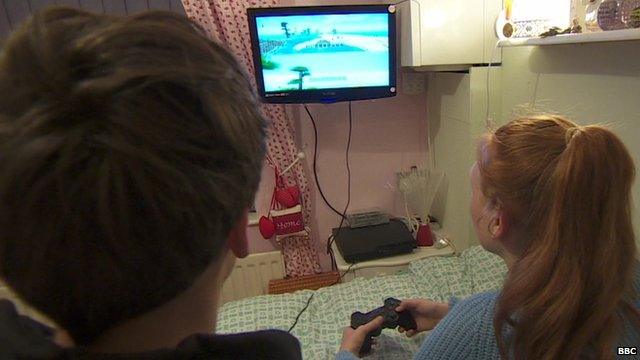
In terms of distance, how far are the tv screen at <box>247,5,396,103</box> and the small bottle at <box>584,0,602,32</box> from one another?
0.83 meters

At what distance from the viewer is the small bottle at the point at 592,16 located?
43.9 inches

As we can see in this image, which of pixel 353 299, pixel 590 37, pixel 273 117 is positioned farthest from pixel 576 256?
pixel 273 117

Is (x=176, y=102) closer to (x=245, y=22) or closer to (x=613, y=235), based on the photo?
(x=613, y=235)

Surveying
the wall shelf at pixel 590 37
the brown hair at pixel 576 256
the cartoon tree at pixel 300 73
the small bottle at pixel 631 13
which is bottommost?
the brown hair at pixel 576 256

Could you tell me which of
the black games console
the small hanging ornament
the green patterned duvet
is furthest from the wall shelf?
the small hanging ornament

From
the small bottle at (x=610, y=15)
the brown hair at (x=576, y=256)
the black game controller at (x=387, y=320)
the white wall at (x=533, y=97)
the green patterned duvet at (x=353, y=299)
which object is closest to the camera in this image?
the brown hair at (x=576, y=256)

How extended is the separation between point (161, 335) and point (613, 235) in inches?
32.0

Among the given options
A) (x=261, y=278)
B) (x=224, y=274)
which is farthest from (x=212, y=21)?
(x=224, y=274)

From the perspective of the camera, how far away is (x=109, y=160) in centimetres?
33

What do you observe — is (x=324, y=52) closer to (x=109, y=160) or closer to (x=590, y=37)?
(x=590, y=37)

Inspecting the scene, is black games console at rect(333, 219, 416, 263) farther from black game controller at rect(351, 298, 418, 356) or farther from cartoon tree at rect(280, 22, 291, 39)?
cartoon tree at rect(280, 22, 291, 39)

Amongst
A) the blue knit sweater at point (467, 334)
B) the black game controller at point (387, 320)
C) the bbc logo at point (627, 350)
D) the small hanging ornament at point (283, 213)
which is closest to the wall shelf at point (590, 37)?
the blue knit sweater at point (467, 334)

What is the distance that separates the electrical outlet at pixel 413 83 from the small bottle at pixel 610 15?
3.81ft

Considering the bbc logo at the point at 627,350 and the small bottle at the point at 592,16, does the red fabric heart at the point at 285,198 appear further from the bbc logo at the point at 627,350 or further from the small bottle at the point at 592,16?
the bbc logo at the point at 627,350
